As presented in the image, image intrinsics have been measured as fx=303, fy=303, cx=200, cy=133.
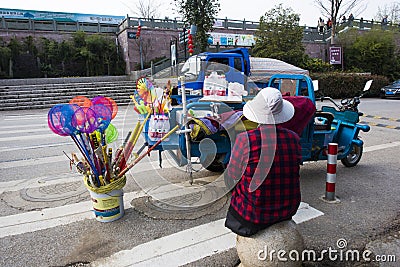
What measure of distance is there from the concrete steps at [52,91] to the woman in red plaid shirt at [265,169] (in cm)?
1473

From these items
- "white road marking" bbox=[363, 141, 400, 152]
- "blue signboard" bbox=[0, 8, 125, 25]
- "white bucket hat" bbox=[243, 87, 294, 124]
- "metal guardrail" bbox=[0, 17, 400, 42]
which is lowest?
"white road marking" bbox=[363, 141, 400, 152]

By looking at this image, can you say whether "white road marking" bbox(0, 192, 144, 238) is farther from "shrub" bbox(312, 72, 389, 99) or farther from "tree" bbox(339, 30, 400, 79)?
"tree" bbox(339, 30, 400, 79)

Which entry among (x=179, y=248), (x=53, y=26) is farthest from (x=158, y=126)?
(x=53, y=26)

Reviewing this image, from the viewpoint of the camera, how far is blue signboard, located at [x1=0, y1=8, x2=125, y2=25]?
25.7m

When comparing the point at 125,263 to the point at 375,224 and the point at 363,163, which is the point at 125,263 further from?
the point at 363,163

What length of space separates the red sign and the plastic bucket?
2275cm

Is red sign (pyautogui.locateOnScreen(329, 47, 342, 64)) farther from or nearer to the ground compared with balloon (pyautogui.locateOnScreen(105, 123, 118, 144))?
farther from the ground

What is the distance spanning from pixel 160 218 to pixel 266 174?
182 cm

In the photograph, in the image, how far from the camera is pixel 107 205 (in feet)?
11.5

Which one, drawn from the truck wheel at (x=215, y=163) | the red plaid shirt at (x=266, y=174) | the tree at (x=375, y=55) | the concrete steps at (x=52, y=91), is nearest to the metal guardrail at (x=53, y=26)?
the concrete steps at (x=52, y=91)

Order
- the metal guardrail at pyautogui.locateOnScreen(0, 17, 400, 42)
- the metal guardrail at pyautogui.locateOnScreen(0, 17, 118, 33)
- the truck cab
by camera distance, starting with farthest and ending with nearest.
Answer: the metal guardrail at pyautogui.locateOnScreen(0, 17, 400, 42), the metal guardrail at pyautogui.locateOnScreen(0, 17, 118, 33), the truck cab

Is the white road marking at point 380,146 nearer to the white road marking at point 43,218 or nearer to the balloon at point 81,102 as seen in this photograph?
the white road marking at point 43,218

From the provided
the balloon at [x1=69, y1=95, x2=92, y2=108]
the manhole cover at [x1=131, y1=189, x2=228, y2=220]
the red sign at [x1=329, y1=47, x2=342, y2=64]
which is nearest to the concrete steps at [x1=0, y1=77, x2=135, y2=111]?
the manhole cover at [x1=131, y1=189, x2=228, y2=220]

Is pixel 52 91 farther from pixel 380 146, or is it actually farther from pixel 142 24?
pixel 380 146
